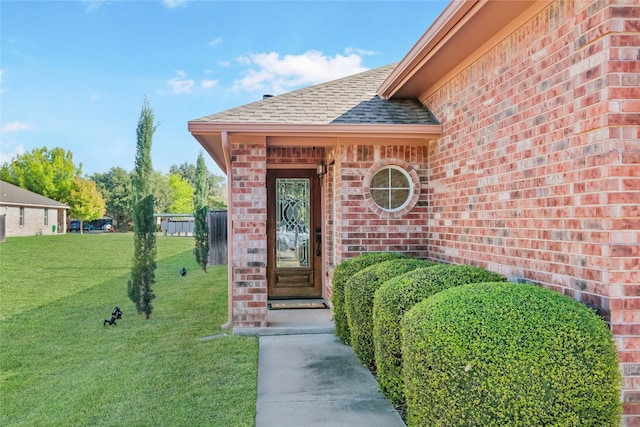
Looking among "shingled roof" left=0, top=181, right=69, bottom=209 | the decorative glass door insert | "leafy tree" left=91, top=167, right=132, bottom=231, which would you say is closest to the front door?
the decorative glass door insert

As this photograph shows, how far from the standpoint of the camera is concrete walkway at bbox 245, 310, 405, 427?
Answer: 3836 mm

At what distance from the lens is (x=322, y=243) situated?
342 inches

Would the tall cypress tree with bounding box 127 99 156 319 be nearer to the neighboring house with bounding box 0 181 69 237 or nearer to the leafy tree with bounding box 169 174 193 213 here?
the neighboring house with bounding box 0 181 69 237

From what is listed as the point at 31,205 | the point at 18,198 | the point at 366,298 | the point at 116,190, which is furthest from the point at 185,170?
the point at 366,298

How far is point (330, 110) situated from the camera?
22.9ft

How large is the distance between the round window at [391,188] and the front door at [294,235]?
82.0 inches

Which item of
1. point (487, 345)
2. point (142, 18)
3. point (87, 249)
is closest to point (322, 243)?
point (487, 345)

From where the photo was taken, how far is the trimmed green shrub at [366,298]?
16.0 ft

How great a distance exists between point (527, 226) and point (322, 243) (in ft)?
15.9

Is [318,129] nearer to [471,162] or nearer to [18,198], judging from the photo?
[471,162]

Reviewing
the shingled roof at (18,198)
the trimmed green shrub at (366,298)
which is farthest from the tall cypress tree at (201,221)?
the shingled roof at (18,198)

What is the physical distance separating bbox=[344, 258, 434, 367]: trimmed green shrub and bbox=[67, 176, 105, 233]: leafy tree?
155ft

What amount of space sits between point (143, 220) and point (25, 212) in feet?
108

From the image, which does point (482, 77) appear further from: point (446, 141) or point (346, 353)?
point (346, 353)
